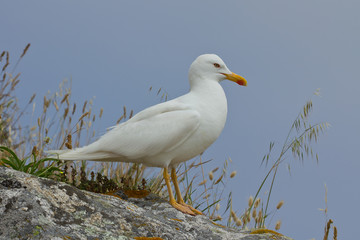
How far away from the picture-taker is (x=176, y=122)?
16.7ft

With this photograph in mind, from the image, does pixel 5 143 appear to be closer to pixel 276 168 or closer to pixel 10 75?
pixel 10 75

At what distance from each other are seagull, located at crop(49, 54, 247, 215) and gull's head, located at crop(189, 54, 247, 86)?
0.98 feet

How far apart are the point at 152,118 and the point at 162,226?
1915 millimetres

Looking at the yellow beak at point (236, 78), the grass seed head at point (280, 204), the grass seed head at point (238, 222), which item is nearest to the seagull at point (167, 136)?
the yellow beak at point (236, 78)

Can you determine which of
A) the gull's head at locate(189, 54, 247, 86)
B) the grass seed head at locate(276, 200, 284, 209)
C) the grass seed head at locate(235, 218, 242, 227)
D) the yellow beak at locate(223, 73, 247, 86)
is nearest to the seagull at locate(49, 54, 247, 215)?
the gull's head at locate(189, 54, 247, 86)

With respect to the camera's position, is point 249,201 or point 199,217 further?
point 249,201

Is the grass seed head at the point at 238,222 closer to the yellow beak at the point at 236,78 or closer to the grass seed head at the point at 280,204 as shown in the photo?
the grass seed head at the point at 280,204

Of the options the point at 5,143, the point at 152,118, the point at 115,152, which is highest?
the point at 152,118

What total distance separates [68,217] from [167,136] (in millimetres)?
2096

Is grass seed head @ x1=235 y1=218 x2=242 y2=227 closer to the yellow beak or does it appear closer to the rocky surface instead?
the yellow beak

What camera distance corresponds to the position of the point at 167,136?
507 centimetres

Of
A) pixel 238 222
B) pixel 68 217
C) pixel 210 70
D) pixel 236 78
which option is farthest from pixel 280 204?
pixel 68 217

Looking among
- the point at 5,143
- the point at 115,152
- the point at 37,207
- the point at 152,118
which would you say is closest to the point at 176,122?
the point at 152,118

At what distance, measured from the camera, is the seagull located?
510cm
